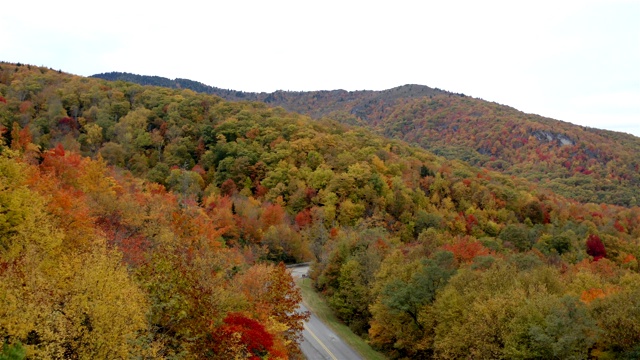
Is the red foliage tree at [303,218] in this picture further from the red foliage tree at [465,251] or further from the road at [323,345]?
the road at [323,345]

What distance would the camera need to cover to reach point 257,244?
7056cm

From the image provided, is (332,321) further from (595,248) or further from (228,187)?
(595,248)

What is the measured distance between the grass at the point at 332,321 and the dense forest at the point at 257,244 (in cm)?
126

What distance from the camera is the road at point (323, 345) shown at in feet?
125

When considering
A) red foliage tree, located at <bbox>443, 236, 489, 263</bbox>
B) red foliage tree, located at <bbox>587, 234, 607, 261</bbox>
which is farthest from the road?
red foliage tree, located at <bbox>587, 234, 607, 261</bbox>

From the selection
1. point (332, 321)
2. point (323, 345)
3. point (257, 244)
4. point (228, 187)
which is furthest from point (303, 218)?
point (323, 345)

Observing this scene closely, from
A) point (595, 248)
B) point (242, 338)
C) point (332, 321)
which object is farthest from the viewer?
point (595, 248)

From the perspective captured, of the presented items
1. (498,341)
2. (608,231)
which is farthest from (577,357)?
(608,231)

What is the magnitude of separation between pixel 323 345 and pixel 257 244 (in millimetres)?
32175

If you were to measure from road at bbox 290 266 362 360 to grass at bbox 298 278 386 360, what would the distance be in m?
0.87

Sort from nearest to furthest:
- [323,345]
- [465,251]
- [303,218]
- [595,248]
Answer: [323,345] → [465,251] → [303,218] → [595,248]

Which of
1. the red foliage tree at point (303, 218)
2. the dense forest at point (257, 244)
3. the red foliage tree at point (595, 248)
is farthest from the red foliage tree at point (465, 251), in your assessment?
the red foliage tree at point (595, 248)

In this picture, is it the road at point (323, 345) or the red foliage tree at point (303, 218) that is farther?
the red foliage tree at point (303, 218)

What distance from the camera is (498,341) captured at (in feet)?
102
